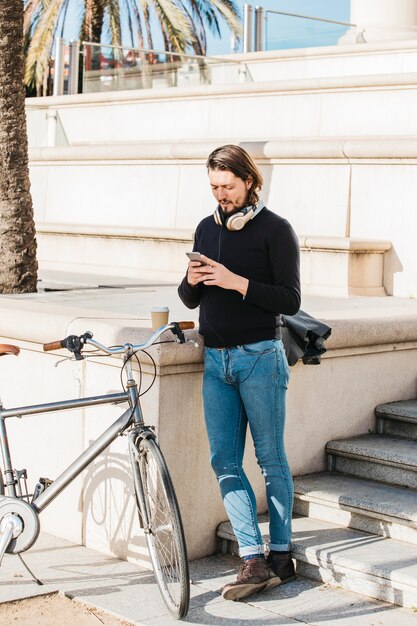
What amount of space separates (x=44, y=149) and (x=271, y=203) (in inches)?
151

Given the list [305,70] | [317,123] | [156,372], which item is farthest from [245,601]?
[305,70]

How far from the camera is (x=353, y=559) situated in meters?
5.54

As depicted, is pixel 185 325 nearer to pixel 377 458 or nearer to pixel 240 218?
pixel 240 218

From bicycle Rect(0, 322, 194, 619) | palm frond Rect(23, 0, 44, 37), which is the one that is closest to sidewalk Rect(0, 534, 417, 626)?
bicycle Rect(0, 322, 194, 619)

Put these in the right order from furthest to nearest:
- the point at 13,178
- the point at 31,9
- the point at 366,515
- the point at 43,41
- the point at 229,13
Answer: the point at 229,13
the point at 31,9
the point at 43,41
the point at 13,178
the point at 366,515

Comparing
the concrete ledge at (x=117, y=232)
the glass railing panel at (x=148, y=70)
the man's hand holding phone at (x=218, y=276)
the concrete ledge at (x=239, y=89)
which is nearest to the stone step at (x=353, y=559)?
the man's hand holding phone at (x=218, y=276)

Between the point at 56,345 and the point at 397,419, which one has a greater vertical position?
the point at 56,345

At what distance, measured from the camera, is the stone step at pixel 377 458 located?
634 cm

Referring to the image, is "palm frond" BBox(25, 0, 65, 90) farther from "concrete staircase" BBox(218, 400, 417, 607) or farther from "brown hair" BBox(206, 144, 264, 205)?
"brown hair" BBox(206, 144, 264, 205)

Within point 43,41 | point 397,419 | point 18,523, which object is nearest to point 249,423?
point 18,523

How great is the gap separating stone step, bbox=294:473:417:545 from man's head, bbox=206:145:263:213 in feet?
6.16

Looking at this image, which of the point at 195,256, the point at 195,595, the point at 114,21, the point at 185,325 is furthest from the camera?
the point at 114,21

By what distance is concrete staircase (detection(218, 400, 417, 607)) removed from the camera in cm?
545

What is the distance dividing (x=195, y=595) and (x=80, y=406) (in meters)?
1.11
